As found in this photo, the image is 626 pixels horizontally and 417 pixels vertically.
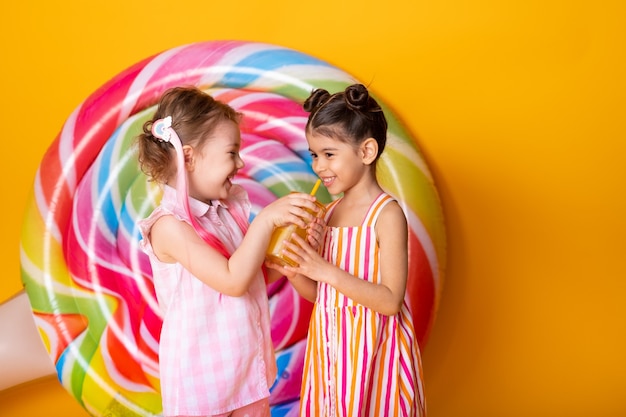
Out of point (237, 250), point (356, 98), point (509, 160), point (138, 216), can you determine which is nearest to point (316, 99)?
point (356, 98)

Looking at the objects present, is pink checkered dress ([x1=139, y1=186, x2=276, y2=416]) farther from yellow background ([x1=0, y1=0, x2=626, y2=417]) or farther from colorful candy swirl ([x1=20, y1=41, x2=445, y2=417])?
yellow background ([x1=0, y1=0, x2=626, y2=417])

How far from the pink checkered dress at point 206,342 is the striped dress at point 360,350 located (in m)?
0.12

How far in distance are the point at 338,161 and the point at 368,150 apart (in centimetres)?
6

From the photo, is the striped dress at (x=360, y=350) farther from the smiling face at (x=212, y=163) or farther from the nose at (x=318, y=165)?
the smiling face at (x=212, y=163)

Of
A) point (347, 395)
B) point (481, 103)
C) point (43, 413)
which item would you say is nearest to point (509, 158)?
point (481, 103)

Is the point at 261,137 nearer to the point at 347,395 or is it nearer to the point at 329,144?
the point at 329,144

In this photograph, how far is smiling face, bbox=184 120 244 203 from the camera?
1225 millimetres

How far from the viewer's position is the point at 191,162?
1.22 m

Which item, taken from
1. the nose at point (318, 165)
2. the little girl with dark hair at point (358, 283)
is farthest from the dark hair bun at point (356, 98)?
the nose at point (318, 165)

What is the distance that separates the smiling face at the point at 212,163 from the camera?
1225mm

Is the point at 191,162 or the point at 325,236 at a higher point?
the point at 191,162

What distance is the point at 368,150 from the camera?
1254 mm

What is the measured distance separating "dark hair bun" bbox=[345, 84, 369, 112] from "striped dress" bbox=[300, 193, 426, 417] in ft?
0.58

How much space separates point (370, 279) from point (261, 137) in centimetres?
65
